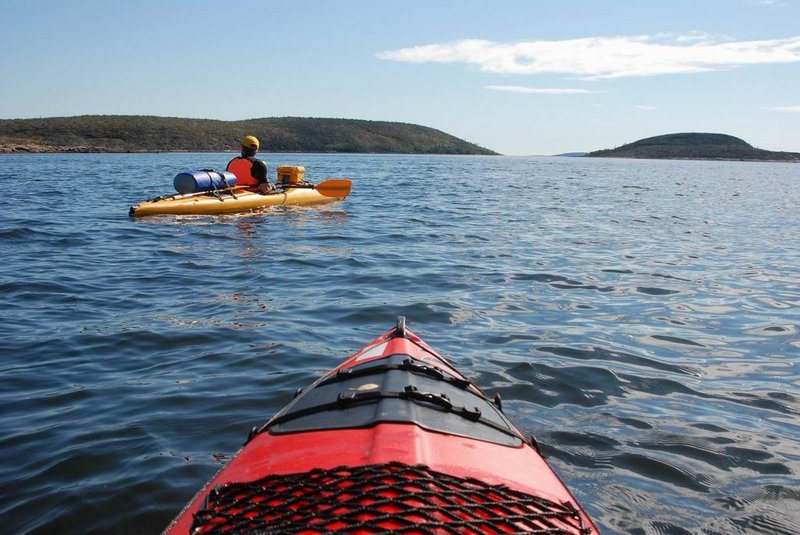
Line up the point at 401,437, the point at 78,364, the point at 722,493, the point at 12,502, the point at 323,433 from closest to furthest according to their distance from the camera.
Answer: the point at 401,437 → the point at 323,433 → the point at 12,502 → the point at 722,493 → the point at 78,364

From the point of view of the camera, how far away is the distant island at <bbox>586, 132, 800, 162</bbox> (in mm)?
105500

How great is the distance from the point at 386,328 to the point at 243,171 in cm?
987

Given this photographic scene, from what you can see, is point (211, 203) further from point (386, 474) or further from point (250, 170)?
point (386, 474)

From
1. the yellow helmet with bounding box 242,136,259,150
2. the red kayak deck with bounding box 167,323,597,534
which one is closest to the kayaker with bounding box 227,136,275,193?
the yellow helmet with bounding box 242,136,259,150

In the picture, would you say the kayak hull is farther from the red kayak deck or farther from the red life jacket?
the red kayak deck

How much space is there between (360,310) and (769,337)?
164 inches

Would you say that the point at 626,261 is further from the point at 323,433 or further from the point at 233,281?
the point at 323,433

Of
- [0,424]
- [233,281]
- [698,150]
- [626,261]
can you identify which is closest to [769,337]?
[626,261]

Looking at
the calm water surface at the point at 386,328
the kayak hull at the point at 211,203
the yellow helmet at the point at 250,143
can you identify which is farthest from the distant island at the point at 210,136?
the calm water surface at the point at 386,328

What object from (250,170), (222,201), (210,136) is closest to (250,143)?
(250,170)

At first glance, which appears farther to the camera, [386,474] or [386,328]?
[386,328]

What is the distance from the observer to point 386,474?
2.15 metres

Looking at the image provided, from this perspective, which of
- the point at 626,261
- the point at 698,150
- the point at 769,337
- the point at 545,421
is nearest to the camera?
the point at 545,421

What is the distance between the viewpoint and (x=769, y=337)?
22.0 feet
